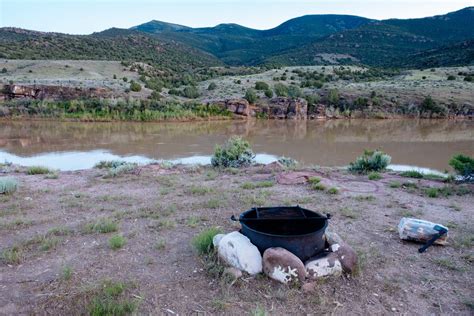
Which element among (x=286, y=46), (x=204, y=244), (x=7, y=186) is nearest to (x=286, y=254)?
(x=204, y=244)

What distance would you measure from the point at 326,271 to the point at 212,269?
3.75ft

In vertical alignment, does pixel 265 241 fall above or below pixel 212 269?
above

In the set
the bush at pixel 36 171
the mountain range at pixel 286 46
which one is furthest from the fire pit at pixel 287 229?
the mountain range at pixel 286 46

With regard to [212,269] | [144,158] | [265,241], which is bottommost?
[144,158]

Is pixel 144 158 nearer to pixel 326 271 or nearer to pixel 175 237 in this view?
pixel 175 237

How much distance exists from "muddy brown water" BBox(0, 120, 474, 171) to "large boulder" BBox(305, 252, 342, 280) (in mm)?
11073

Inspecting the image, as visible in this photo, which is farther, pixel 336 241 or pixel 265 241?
pixel 336 241

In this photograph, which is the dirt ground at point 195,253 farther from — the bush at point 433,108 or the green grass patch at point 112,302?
the bush at point 433,108

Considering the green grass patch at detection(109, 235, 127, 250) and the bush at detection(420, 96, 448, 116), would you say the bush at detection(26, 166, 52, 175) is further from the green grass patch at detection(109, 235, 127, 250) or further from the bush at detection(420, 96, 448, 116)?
the bush at detection(420, 96, 448, 116)

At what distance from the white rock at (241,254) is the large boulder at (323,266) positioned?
1.65ft

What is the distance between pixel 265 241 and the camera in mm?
3891

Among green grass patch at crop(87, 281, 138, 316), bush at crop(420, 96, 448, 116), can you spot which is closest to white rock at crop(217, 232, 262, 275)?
green grass patch at crop(87, 281, 138, 316)

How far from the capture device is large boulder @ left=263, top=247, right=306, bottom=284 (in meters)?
3.69

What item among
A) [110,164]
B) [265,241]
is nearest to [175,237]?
[265,241]
